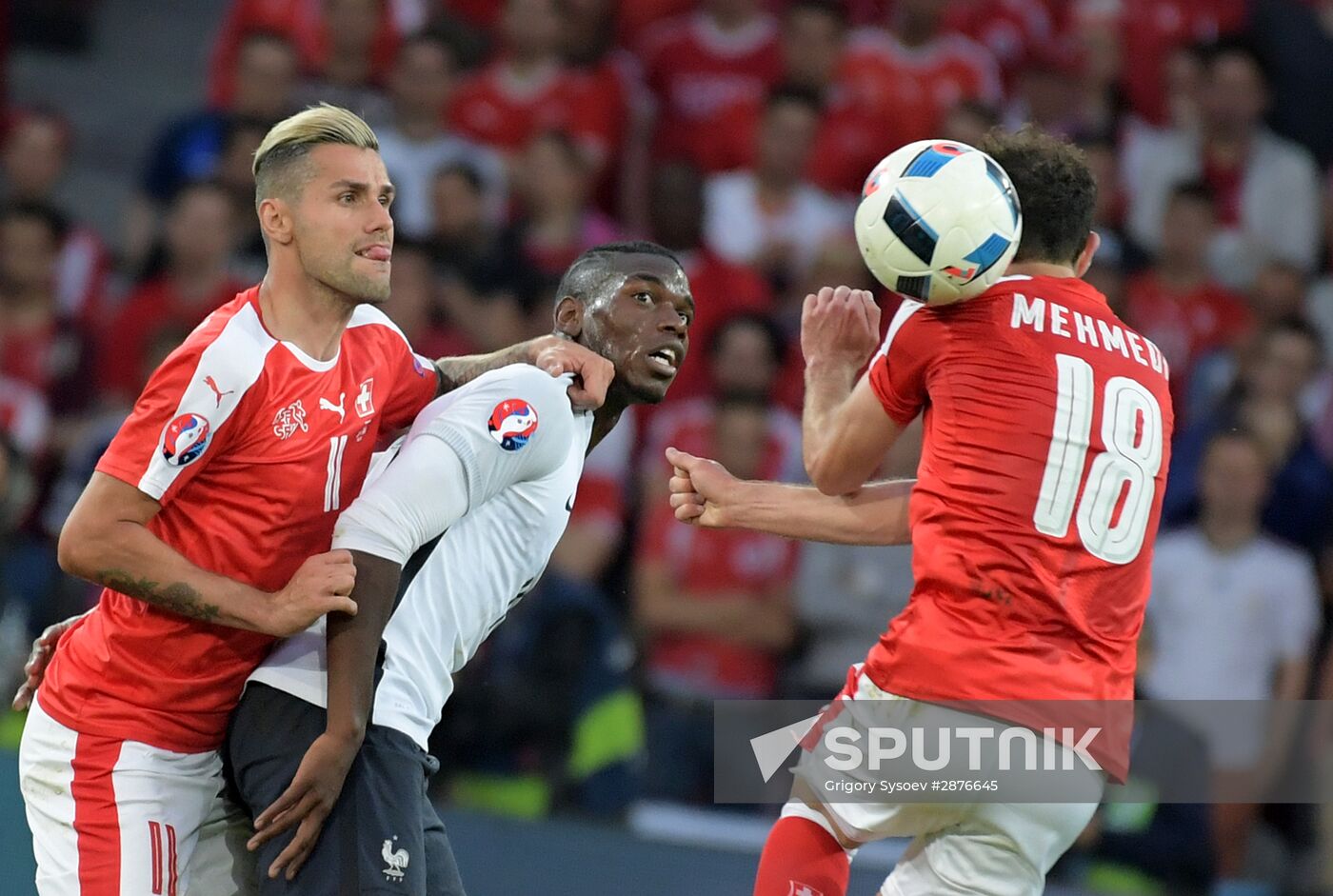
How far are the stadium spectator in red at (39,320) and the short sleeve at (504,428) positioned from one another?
16.8ft

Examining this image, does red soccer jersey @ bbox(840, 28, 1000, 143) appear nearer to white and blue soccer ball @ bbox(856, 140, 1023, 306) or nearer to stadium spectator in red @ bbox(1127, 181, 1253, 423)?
stadium spectator in red @ bbox(1127, 181, 1253, 423)

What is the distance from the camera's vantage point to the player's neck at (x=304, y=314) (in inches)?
148

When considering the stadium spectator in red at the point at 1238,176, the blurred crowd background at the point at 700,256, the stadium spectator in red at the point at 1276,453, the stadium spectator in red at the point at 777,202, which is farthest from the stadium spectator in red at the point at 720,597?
the stadium spectator in red at the point at 1238,176

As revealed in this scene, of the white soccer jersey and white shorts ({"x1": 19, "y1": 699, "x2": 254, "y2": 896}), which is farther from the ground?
the white soccer jersey

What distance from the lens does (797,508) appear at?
4211 mm

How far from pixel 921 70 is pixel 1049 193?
5403 millimetres

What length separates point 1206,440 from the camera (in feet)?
24.6

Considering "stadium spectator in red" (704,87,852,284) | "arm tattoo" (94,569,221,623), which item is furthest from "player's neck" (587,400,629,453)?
"stadium spectator in red" (704,87,852,284)

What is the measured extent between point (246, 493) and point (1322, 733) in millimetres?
4746

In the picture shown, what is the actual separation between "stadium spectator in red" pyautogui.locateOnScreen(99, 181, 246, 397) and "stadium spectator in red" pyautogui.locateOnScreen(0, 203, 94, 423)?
0.14 m

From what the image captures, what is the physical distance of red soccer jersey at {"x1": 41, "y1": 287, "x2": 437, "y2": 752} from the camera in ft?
11.7

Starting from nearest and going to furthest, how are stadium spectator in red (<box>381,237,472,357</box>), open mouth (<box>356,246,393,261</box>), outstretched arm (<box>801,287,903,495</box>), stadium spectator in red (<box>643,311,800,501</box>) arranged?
open mouth (<box>356,246,393,261</box>) < outstretched arm (<box>801,287,903,495</box>) < stadium spectator in red (<box>643,311,800,501</box>) < stadium spectator in red (<box>381,237,472,357</box>)

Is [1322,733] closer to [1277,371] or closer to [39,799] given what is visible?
[1277,371]

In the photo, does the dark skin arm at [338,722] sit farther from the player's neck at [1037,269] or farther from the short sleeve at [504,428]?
the player's neck at [1037,269]
